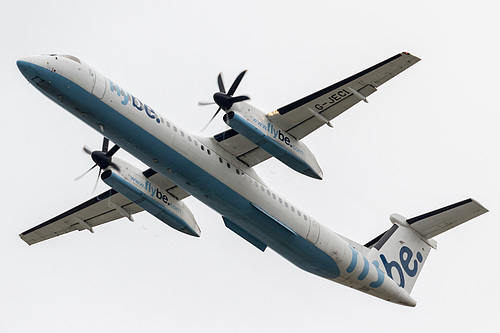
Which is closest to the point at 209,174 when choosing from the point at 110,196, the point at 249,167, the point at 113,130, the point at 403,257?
the point at 249,167

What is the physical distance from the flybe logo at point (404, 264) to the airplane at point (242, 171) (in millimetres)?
47

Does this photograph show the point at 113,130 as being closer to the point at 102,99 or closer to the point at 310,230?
the point at 102,99

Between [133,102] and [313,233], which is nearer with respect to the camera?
[133,102]

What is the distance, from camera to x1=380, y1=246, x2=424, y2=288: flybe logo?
1149 inches

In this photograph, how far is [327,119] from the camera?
2444 centimetres

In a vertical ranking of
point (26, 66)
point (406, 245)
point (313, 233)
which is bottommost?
point (26, 66)

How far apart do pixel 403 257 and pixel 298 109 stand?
9.09m

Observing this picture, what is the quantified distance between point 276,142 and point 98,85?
601 cm

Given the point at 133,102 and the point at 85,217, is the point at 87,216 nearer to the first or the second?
the point at 85,217

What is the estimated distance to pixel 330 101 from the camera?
2400 cm

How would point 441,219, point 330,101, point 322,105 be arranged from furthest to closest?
point 441,219 < point 322,105 < point 330,101

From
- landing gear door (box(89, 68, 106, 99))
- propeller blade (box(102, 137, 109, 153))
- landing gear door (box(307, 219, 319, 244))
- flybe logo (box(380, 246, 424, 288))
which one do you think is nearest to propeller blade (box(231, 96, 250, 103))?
landing gear door (box(89, 68, 106, 99))

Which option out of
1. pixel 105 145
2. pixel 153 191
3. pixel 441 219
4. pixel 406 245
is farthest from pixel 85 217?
pixel 441 219

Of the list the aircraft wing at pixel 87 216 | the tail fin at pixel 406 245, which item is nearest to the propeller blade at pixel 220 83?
the aircraft wing at pixel 87 216
